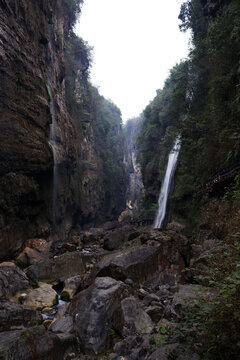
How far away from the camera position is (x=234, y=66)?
12609mm

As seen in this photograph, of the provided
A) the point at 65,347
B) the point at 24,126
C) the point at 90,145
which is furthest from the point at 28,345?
the point at 90,145

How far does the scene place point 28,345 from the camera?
11.6 ft

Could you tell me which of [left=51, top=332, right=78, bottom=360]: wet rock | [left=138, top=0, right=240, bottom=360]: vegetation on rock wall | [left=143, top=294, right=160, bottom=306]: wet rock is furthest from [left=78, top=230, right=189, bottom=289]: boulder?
[left=51, top=332, right=78, bottom=360]: wet rock

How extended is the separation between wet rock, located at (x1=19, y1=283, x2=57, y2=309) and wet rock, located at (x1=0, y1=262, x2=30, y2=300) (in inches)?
13.9

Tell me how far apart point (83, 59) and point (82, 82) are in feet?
13.1

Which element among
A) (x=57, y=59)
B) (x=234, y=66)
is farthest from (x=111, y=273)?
(x=57, y=59)

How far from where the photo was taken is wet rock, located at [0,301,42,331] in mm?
5031

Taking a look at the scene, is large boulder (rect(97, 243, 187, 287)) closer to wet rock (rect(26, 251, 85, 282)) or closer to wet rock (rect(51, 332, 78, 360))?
wet rock (rect(51, 332, 78, 360))

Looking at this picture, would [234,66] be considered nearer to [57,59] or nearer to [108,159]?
[57,59]

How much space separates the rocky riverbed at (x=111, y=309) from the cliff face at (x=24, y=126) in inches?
241

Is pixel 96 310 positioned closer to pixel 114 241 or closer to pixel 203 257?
pixel 203 257

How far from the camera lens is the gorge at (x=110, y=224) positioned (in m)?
3.61

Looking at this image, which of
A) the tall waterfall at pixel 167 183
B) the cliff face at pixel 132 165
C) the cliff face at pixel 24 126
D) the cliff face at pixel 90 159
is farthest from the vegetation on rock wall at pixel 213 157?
the cliff face at pixel 132 165

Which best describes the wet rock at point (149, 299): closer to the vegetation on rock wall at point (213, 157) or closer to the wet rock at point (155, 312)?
the wet rock at point (155, 312)
